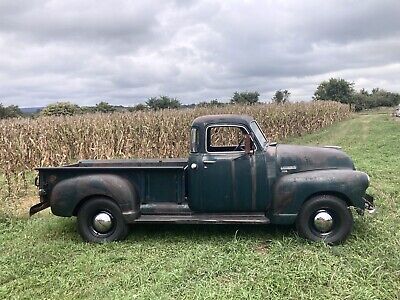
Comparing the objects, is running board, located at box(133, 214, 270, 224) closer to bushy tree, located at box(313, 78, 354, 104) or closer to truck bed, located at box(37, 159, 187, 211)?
truck bed, located at box(37, 159, 187, 211)

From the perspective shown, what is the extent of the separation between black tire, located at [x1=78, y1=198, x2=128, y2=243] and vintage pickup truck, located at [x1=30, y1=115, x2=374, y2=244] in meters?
0.01

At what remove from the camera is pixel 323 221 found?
5.11m

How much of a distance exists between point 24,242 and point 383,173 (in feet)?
27.4

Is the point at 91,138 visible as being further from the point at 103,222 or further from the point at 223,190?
the point at 223,190

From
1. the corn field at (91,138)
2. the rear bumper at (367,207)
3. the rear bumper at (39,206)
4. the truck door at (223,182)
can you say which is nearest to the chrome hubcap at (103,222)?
the rear bumper at (39,206)

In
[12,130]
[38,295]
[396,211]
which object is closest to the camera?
[38,295]

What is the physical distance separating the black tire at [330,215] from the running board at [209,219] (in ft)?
1.68

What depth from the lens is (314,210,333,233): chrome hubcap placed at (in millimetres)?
5105

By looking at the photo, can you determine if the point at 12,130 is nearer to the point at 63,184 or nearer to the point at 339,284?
the point at 63,184

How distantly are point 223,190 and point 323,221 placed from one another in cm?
144

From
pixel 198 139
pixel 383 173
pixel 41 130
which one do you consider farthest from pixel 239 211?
pixel 41 130

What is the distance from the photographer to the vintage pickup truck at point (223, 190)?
16.8 feet

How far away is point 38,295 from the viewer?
13.3 ft

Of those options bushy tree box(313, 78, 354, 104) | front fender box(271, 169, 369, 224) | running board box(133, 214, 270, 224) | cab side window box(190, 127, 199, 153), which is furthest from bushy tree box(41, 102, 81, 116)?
bushy tree box(313, 78, 354, 104)
